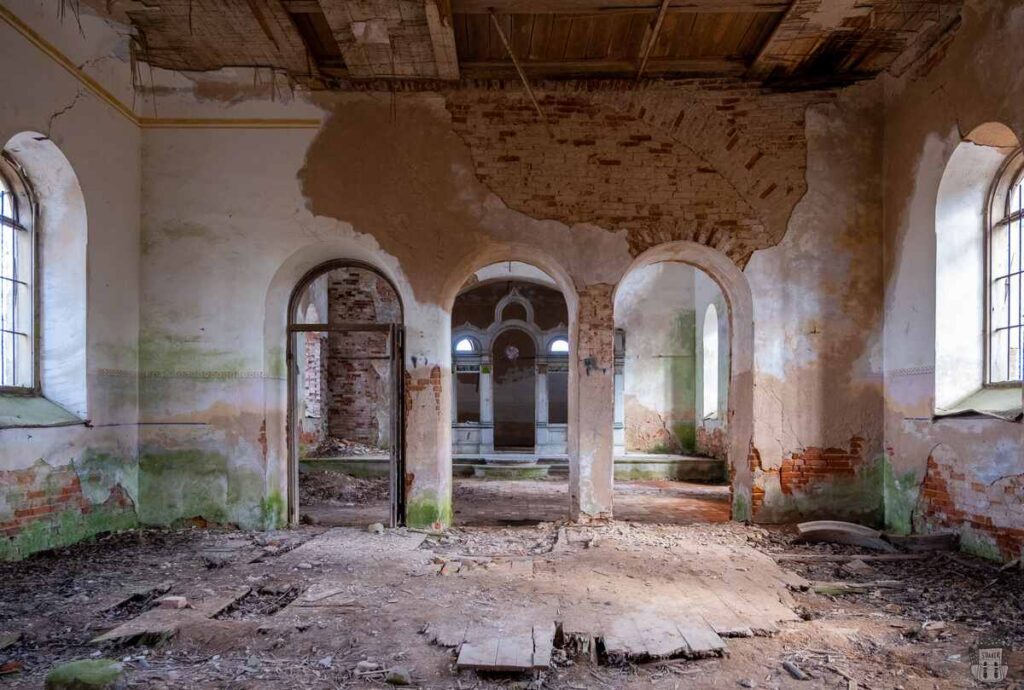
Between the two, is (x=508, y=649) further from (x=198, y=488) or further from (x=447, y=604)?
(x=198, y=488)

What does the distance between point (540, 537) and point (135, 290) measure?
4813mm

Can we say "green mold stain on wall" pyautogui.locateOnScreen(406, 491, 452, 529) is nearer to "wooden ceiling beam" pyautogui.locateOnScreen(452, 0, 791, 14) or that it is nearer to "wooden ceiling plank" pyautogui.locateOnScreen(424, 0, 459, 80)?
"wooden ceiling plank" pyautogui.locateOnScreen(424, 0, 459, 80)

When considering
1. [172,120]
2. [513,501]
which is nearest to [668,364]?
[513,501]

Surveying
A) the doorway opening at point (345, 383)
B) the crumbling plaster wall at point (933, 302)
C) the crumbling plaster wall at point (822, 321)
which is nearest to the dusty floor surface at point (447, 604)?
the crumbling plaster wall at point (933, 302)

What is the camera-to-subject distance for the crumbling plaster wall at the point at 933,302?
5590 millimetres

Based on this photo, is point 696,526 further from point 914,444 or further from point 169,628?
point 169,628

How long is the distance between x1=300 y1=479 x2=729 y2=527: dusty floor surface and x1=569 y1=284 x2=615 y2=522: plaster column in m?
0.74

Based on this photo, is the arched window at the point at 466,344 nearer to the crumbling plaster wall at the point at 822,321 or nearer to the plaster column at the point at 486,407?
the plaster column at the point at 486,407

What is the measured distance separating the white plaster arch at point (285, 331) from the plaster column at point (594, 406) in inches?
67.8

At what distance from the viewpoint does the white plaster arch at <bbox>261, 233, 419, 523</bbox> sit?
296 inches

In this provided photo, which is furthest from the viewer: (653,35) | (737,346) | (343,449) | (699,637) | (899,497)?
(343,449)

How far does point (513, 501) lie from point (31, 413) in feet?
19.9

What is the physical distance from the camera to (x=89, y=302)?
665cm

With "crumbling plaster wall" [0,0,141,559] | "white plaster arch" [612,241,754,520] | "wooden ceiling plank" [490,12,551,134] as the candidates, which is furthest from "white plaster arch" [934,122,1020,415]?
"crumbling plaster wall" [0,0,141,559]
